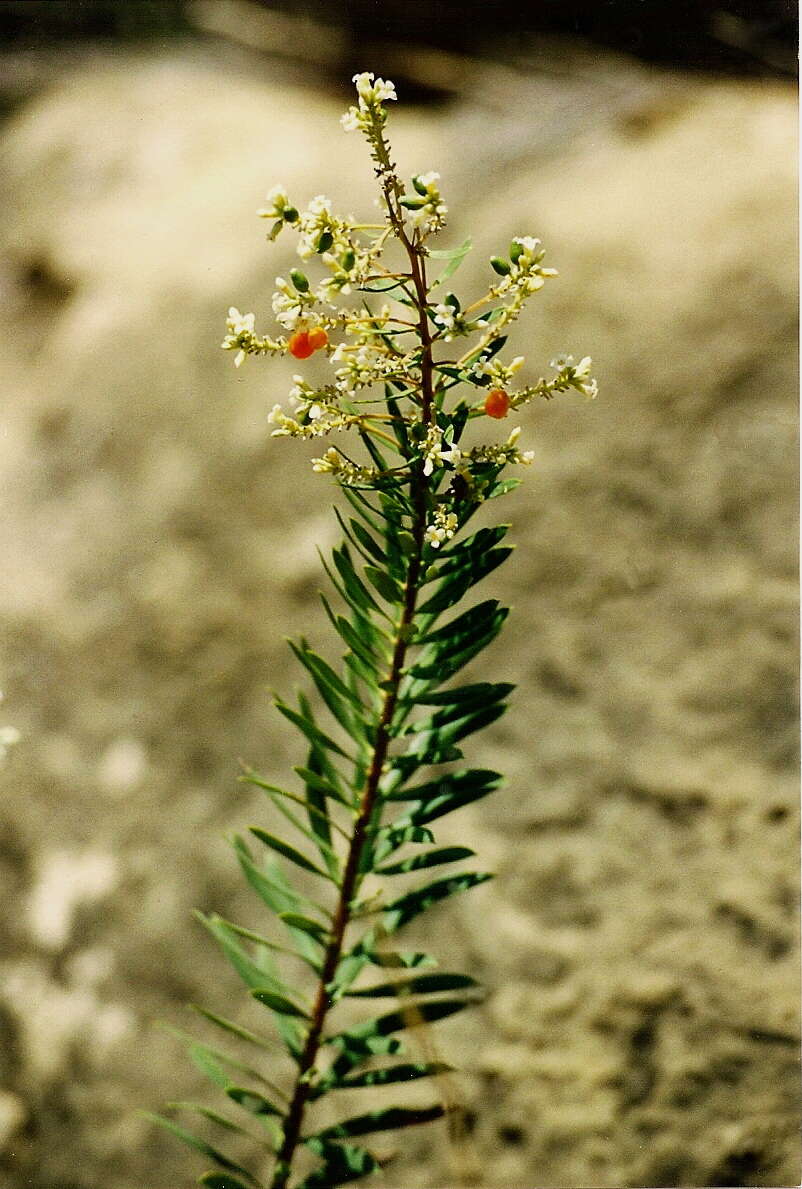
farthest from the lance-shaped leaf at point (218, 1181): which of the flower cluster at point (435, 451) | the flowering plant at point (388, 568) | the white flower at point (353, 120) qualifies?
the white flower at point (353, 120)

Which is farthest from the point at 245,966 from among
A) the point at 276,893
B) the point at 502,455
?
the point at 502,455

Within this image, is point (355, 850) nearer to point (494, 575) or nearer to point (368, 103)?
point (368, 103)

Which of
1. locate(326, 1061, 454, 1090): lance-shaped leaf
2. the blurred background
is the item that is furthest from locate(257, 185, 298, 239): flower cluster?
the blurred background

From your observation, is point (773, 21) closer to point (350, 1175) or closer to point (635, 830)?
point (635, 830)

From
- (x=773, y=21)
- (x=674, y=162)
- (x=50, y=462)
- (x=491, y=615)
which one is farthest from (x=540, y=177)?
(x=491, y=615)

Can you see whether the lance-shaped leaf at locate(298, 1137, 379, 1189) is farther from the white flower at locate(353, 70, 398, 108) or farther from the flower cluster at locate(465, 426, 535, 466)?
the white flower at locate(353, 70, 398, 108)
